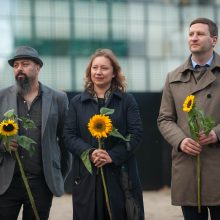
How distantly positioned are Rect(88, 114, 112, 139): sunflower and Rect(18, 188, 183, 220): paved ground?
392 cm

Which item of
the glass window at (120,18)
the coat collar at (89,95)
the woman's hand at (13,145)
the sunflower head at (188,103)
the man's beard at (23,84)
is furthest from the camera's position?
the glass window at (120,18)

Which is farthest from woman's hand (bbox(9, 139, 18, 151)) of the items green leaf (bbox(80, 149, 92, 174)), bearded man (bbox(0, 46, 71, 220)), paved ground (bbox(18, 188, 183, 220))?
paved ground (bbox(18, 188, 183, 220))

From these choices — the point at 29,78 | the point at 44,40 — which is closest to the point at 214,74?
the point at 29,78

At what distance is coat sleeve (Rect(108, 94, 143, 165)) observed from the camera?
15.8 feet

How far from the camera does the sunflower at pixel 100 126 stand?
→ 4621mm

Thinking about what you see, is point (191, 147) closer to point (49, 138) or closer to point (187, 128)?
point (187, 128)

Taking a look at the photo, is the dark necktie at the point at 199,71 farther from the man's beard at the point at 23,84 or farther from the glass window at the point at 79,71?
the glass window at the point at 79,71

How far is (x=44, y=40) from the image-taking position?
110ft

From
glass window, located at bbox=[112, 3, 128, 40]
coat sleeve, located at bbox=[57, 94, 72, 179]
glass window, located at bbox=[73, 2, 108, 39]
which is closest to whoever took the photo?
coat sleeve, located at bbox=[57, 94, 72, 179]

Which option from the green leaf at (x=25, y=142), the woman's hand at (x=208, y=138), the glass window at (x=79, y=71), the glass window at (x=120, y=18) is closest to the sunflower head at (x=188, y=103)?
the woman's hand at (x=208, y=138)

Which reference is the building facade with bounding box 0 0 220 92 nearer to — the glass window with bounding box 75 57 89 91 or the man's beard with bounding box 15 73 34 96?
the glass window with bounding box 75 57 89 91

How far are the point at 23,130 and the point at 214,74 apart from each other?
1.68 meters

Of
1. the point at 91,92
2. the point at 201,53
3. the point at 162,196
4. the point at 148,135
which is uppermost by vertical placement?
the point at 201,53

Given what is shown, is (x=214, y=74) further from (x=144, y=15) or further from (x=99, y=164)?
(x=144, y=15)
